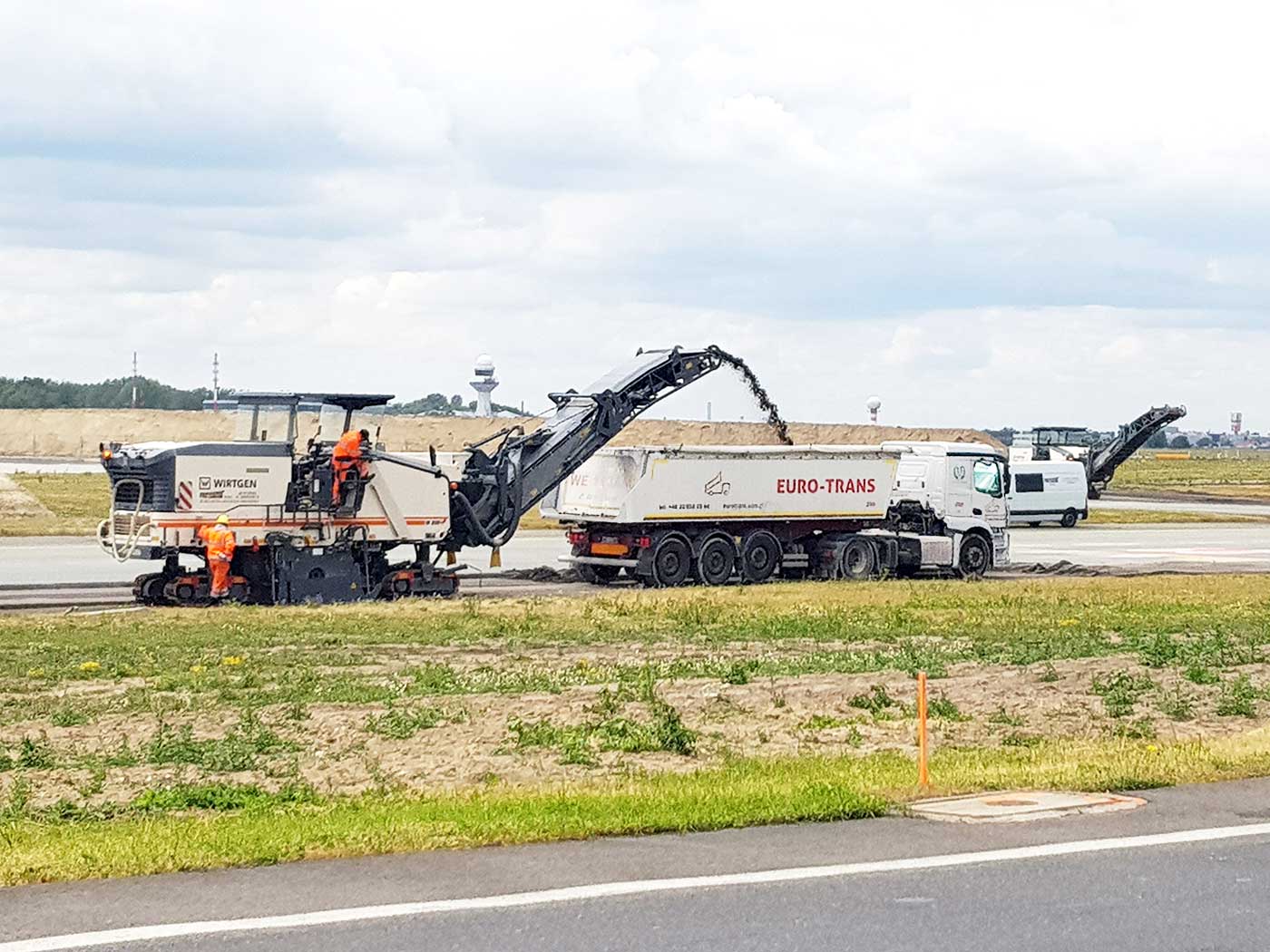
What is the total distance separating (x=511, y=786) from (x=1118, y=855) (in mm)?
4453

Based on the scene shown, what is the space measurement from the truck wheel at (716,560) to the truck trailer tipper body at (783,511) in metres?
0.02

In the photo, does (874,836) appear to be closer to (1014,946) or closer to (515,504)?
(1014,946)

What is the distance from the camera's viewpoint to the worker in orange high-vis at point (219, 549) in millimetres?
26875

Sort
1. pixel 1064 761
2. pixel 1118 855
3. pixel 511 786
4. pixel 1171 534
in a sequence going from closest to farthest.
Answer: pixel 1118 855, pixel 511 786, pixel 1064 761, pixel 1171 534

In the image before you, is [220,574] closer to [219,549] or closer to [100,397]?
[219,549]

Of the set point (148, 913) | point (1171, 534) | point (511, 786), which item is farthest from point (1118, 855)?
point (1171, 534)

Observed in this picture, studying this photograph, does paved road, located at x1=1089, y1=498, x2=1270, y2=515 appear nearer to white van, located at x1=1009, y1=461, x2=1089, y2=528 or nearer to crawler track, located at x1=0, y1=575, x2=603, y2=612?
white van, located at x1=1009, y1=461, x2=1089, y2=528

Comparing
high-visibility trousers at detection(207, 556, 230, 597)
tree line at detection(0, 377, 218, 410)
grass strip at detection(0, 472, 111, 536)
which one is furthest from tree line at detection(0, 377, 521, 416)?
high-visibility trousers at detection(207, 556, 230, 597)

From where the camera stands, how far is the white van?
196 feet

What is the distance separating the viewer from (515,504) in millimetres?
32844

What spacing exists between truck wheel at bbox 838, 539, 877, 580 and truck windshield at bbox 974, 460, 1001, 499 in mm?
3574

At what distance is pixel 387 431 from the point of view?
128 meters

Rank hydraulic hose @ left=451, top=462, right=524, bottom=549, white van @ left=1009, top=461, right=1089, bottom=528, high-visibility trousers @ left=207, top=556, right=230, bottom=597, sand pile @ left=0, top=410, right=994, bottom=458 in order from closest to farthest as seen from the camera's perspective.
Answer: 1. high-visibility trousers @ left=207, top=556, right=230, bottom=597
2. hydraulic hose @ left=451, top=462, right=524, bottom=549
3. white van @ left=1009, top=461, right=1089, bottom=528
4. sand pile @ left=0, top=410, right=994, bottom=458

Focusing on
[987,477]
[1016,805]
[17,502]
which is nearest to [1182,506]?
[987,477]
